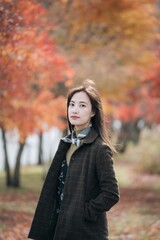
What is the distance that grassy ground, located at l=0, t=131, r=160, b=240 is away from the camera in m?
7.95

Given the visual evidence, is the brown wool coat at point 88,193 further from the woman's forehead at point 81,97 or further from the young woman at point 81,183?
the woman's forehead at point 81,97

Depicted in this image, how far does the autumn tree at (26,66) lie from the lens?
6.37 meters

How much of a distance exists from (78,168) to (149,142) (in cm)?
2009

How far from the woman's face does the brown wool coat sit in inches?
7.7

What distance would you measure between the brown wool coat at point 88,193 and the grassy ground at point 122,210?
3.89m

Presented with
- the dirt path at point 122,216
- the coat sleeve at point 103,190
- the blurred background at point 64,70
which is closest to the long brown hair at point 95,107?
the coat sleeve at point 103,190

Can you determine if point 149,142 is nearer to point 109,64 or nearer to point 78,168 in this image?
point 109,64

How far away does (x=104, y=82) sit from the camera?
15789mm

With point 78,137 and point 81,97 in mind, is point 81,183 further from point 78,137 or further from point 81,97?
point 81,97

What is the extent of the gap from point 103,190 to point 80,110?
0.77m

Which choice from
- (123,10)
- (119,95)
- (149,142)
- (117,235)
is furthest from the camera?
(149,142)

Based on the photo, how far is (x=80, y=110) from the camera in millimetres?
3924

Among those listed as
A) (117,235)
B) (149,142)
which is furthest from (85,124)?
(149,142)

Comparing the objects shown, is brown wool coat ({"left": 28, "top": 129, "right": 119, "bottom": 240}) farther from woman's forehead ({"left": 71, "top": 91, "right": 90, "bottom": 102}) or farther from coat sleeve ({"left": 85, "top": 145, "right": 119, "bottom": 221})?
woman's forehead ({"left": 71, "top": 91, "right": 90, "bottom": 102})
